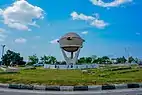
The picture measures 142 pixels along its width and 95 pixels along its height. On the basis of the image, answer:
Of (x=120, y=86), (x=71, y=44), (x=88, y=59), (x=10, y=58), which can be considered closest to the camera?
(x=120, y=86)

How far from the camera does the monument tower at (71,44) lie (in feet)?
301

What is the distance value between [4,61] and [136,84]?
329 feet

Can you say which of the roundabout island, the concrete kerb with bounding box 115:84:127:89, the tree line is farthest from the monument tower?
the concrete kerb with bounding box 115:84:127:89

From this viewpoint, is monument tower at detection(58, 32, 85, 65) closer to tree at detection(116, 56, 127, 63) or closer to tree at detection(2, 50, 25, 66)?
tree at detection(2, 50, 25, 66)

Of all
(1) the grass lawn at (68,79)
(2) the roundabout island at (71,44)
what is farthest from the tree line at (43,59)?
(1) the grass lawn at (68,79)

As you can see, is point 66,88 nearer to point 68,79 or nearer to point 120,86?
point 120,86

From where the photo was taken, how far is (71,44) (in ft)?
302

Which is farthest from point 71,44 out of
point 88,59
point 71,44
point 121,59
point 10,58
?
point 121,59

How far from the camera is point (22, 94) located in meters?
15.1

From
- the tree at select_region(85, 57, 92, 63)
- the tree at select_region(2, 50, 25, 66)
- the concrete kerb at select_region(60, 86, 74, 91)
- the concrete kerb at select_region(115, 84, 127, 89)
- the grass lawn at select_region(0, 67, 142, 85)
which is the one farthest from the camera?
the tree at select_region(85, 57, 92, 63)

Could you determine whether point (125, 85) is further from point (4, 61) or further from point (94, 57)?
point (94, 57)

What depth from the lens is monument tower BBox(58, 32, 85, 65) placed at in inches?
3612

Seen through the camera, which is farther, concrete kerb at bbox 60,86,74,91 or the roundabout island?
the roundabout island

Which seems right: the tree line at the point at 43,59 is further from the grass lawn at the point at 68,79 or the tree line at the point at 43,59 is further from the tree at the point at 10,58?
the grass lawn at the point at 68,79
